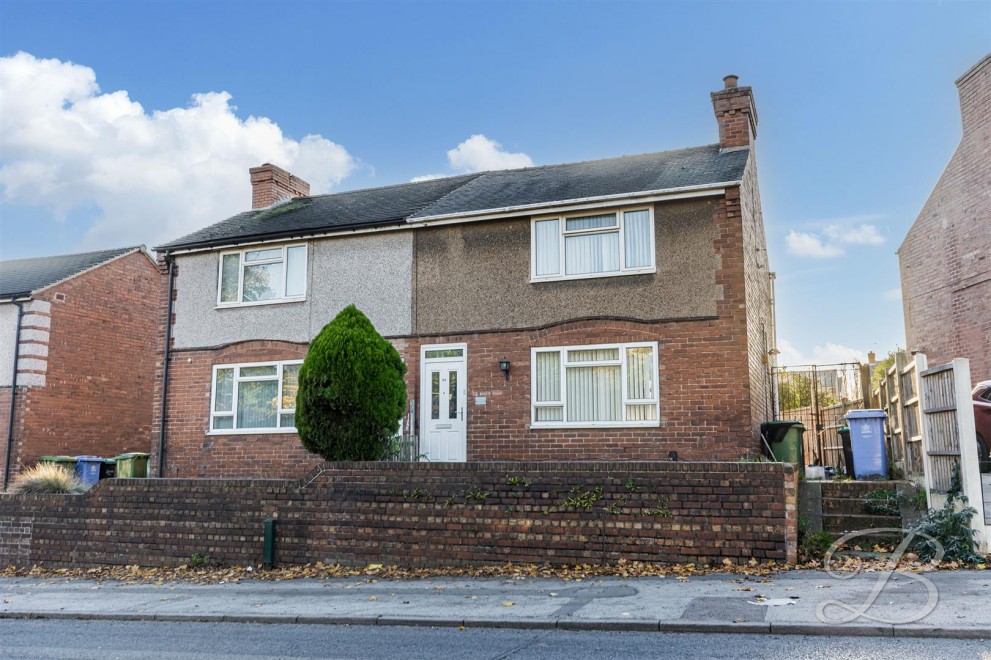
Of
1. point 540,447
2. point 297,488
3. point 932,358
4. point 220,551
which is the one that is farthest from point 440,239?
point 932,358

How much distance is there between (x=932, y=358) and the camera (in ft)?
61.7

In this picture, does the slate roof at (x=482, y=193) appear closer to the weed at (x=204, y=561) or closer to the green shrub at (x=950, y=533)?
the green shrub at (x=950, y=533)

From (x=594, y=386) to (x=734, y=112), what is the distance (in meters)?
6.62

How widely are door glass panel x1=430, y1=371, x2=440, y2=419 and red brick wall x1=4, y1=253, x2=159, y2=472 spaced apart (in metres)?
11.5

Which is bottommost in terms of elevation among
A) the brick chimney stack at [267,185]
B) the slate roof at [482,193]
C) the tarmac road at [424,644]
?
the tarmac road at [424,644]

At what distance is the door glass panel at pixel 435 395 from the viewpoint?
603 inches

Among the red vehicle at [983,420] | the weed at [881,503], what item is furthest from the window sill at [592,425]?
the red vehicle at [983,420]

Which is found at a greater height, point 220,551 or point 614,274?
point 614,274

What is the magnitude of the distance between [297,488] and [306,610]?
3230mm

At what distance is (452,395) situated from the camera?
1529 cm

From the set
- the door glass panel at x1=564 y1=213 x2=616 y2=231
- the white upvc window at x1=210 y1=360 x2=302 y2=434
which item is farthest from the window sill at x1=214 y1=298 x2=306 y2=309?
the door glass panel at x1=564 y1=213 x2=616 y2=231

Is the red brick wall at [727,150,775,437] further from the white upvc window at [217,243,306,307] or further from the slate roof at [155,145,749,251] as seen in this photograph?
the white upvc window at [217,243,306,307]

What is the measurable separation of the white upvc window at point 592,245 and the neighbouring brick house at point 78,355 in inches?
534

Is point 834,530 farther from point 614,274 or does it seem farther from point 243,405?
point 243,405
